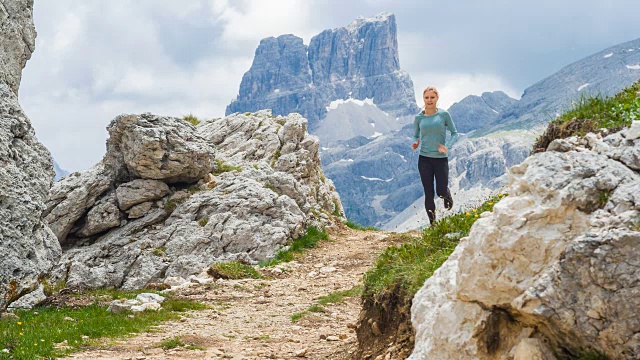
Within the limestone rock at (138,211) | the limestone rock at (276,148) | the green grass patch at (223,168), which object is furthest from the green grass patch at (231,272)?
the limestone rock at (276,148)

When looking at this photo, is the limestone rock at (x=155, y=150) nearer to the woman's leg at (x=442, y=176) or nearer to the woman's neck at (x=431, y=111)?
the woman's neck at (x=431, y=111)

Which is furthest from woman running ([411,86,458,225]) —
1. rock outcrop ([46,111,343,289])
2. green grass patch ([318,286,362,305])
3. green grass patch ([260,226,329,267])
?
rock outcrop ([46,111,343,289])

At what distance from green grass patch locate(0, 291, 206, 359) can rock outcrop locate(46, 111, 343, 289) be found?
5.82 meters

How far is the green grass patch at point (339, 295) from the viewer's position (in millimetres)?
14086

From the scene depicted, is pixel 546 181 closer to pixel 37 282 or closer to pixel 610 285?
pixel 610 285

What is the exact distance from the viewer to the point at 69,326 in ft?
37.7

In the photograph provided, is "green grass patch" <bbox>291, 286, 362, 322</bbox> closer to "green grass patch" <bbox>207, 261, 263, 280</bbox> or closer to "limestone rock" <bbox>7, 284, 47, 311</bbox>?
"green grass patch" <bbox>207, 261, 263, 280</bbox>

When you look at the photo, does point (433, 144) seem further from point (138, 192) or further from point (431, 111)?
point (138, 192)

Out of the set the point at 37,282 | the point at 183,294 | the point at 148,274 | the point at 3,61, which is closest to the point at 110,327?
the point at 37,282

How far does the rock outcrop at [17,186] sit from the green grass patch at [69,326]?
2.93 feet

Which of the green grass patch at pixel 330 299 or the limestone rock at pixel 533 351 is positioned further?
the green grass patch at pixel 330 299

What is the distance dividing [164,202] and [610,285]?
20617 millimetres

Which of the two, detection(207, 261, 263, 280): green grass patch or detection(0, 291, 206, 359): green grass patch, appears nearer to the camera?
detection(0, 291, 206, 359): green grass patch

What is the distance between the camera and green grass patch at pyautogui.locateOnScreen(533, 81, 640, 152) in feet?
20.6
